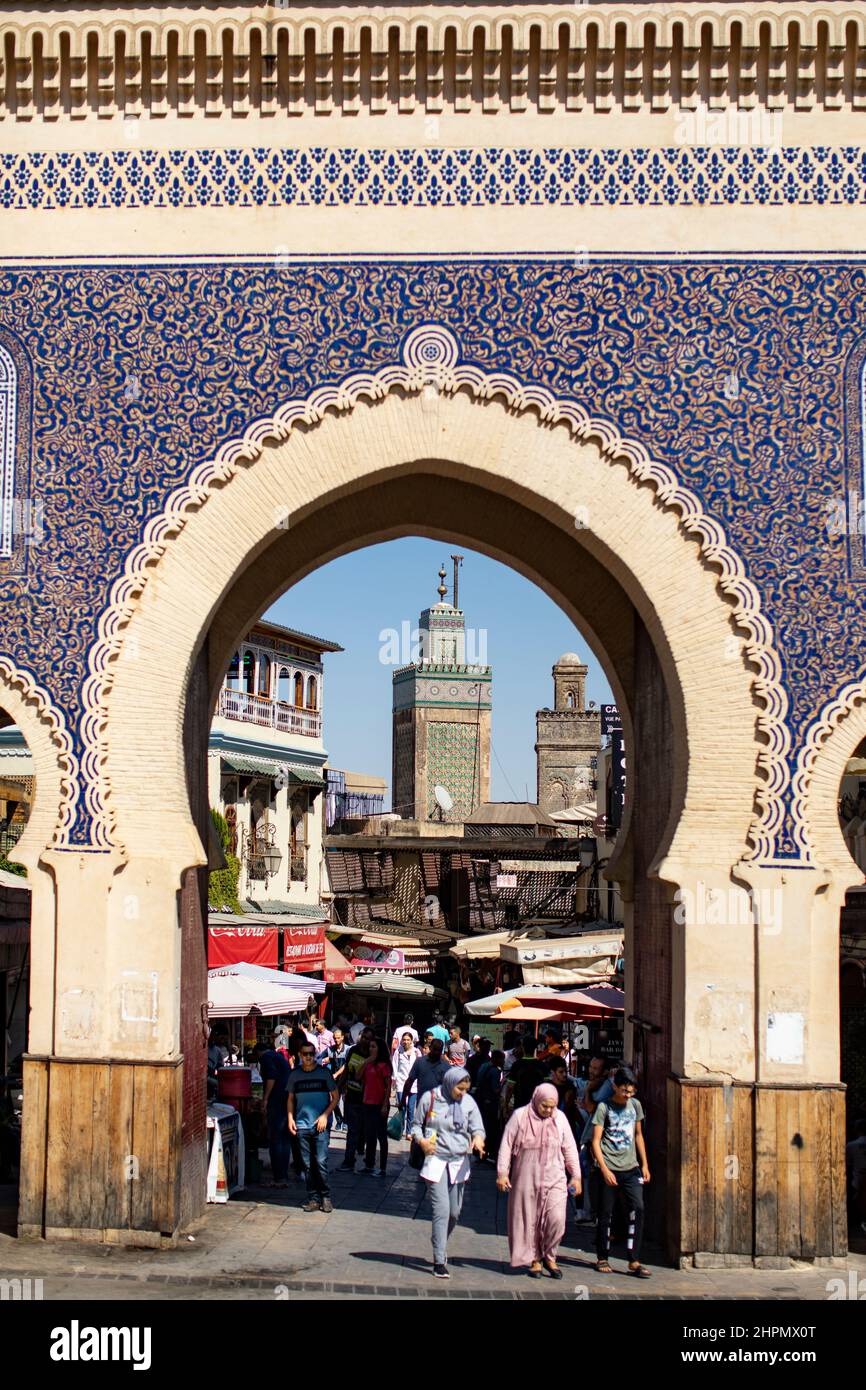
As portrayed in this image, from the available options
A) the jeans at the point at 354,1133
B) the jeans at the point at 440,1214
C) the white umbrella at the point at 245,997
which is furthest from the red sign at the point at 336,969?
the jeans at the point at 440,1214

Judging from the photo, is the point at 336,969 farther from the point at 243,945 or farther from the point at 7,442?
the point at 7,442

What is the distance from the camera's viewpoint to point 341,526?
34.0ft

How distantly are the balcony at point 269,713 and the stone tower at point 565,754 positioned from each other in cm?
1885

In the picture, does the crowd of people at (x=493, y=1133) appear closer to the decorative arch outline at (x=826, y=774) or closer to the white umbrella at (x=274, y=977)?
the decorative arch outline at (x=826, y=774)

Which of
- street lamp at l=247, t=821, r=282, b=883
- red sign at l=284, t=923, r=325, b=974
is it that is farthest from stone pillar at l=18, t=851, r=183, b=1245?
street lamp at l=247, t=821, r=282, b=883

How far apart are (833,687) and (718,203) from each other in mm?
2659

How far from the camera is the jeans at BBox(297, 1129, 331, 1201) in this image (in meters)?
9.30

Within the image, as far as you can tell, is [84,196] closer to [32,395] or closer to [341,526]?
[32,395]

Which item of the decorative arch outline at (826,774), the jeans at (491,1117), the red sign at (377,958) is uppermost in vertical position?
the decorative arch outline at (826,774)

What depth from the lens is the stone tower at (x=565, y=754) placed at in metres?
46.3

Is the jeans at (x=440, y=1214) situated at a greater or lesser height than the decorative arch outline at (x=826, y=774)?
lesser

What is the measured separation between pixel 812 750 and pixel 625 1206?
2.47 metres

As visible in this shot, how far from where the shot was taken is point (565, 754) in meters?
46.6
